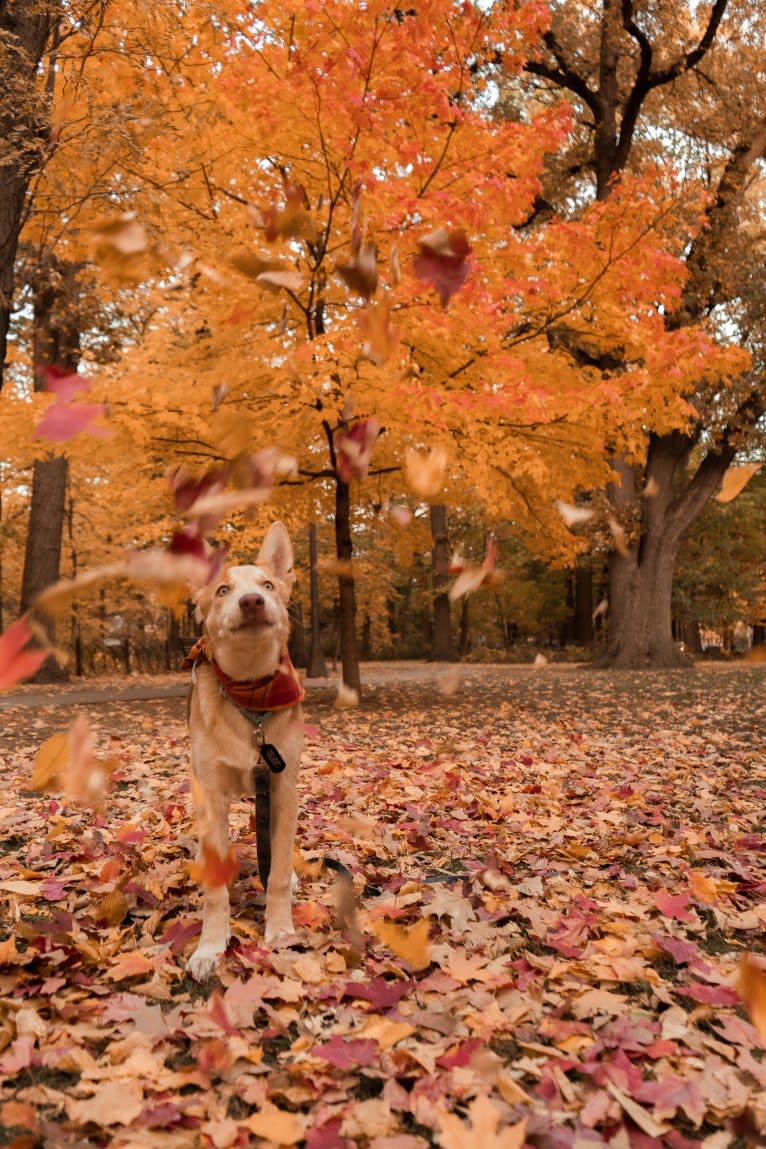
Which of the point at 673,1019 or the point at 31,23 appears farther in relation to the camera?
the point at 31,23

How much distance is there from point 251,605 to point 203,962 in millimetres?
1156

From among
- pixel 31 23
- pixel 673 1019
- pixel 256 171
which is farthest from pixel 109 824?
pixel 256 171

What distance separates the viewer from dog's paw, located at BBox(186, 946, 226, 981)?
2566 millimetres

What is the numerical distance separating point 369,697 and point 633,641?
7.00 m

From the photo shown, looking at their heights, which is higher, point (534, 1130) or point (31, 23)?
point (31, 23)

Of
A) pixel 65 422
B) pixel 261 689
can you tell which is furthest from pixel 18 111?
pixel 261 689

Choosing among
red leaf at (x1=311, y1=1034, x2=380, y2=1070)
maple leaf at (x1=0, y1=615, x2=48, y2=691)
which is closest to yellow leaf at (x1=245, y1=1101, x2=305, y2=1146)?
red leaf at (x1=311, y1=1034, x2=380, y2=1070)

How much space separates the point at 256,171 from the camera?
30.1 ft

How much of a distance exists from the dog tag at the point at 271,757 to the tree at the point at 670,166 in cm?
1249

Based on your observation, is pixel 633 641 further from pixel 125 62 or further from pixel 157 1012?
pixel 157 1012

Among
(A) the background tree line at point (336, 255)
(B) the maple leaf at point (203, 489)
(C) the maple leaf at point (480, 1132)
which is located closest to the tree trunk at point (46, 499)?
(A) the background tree line at point (336, 255)

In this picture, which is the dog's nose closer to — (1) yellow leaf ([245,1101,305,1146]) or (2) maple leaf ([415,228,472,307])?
(1) yellow leaf ([245,1101,305,1146])

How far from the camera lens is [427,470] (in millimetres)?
6852

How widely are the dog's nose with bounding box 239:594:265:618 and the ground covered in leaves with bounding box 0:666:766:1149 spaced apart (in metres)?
1.08
